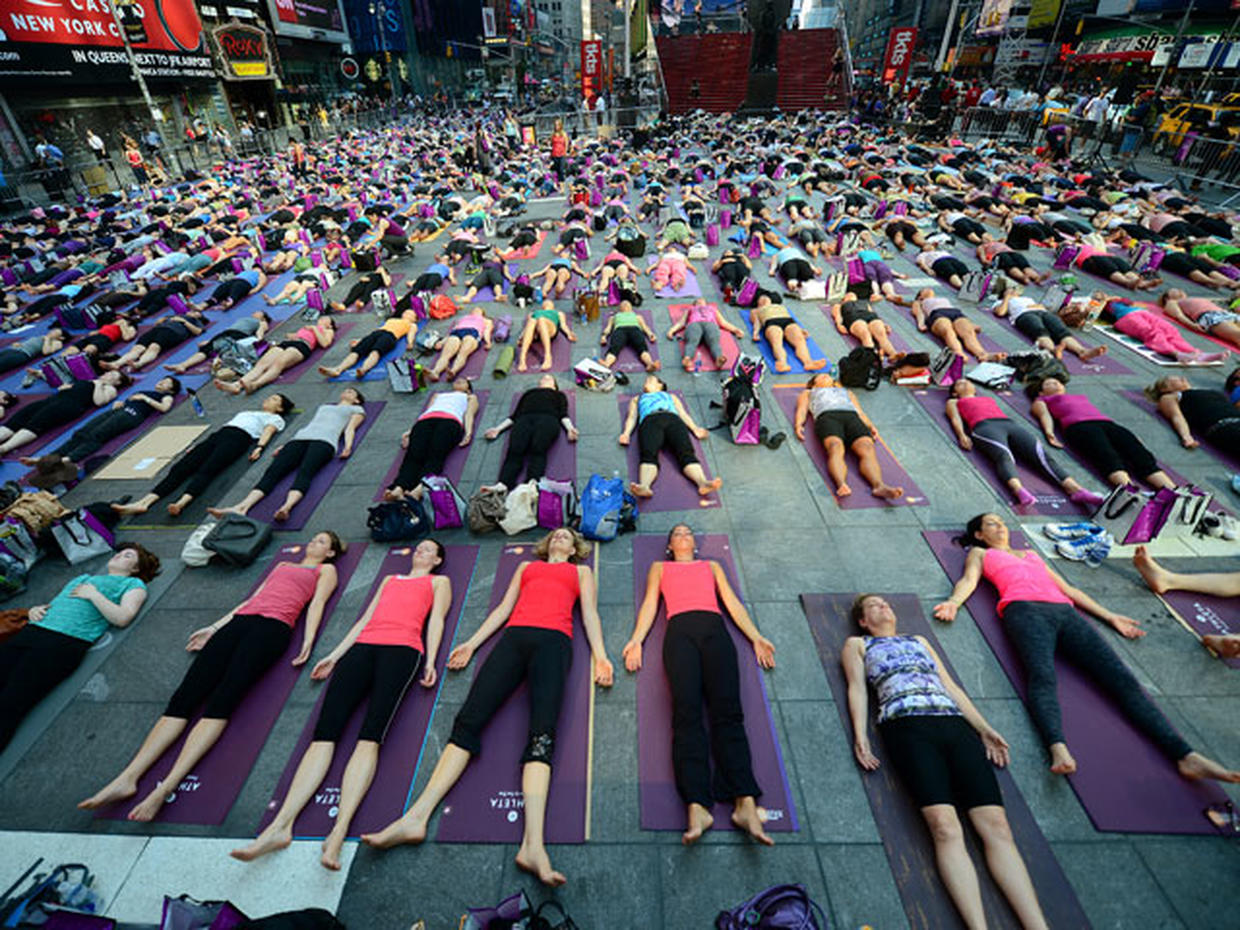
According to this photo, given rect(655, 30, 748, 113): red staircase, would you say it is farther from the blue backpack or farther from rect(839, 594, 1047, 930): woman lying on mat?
rect(839, 594, 1047, 930): woman lying on mat

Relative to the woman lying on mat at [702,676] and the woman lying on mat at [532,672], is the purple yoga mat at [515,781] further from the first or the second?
the woman lying on mat at [702,676]

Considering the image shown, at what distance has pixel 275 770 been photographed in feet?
12.9

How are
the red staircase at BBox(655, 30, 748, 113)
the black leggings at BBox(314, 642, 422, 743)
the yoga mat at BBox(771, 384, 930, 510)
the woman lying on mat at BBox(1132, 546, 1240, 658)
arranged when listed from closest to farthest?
the black leggings at BBox(314, 642, 422, 743)
the woman lying on mat at BBox(1132, 546, 1240, 658)
the yoga mat at BBox(771, 384, 930, 510)
the red staircase at BBox(655, 30, 748, 113)

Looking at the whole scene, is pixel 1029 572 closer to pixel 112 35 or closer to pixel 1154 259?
pixel 1154 259

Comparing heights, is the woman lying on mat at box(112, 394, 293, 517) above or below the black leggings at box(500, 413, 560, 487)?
below

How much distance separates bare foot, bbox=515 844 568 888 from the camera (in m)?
3.20

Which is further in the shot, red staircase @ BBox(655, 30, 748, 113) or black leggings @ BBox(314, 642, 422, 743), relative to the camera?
red staircase @ BBox(655, 30, 748, 113)

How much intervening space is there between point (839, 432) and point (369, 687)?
5.83m

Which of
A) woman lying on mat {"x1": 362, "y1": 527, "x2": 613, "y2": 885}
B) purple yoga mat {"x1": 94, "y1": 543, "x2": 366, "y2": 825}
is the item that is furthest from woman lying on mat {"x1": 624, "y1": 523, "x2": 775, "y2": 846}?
purple yoga mat {"x1": 94, "y1": 543, "x2": 366, "y2": 825}

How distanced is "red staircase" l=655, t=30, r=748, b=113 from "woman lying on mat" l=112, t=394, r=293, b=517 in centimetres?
4366

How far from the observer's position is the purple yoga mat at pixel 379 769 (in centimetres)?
362

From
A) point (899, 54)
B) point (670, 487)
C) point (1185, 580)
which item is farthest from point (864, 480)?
point (899, 54)

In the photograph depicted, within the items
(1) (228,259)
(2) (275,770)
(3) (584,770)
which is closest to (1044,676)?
(3) (584,770)

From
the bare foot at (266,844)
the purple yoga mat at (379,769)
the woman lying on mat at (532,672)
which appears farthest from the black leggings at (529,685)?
the bare foot at (266,844)
